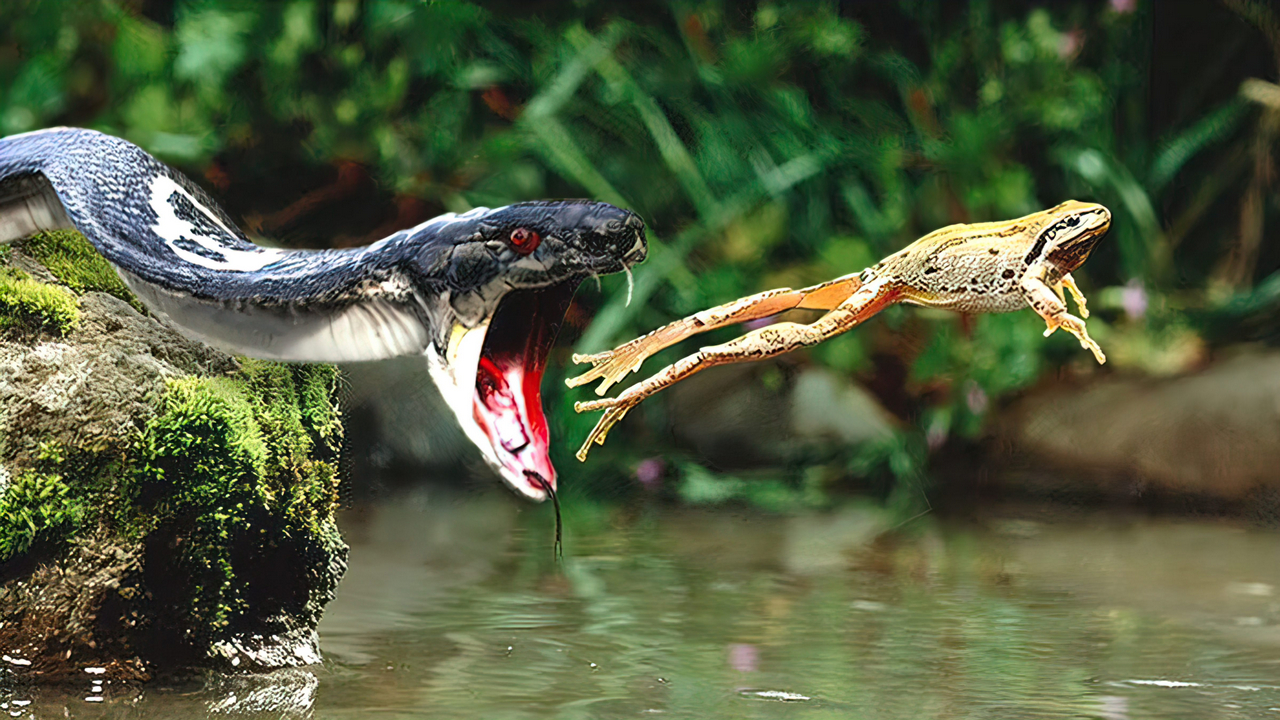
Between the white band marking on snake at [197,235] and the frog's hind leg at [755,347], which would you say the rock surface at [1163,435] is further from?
the frog's hind leg at [755,347]

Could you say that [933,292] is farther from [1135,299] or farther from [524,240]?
[1135,299]

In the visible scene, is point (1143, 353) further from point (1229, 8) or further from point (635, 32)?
point (635, 32)

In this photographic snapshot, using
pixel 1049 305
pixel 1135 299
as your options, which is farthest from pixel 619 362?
pixel 1135 299

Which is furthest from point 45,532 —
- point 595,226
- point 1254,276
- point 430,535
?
point 1254,276

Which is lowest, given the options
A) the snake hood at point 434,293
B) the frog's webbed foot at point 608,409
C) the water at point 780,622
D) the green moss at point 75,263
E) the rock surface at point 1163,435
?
the water at point 780,622

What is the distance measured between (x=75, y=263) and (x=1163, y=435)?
342 cm

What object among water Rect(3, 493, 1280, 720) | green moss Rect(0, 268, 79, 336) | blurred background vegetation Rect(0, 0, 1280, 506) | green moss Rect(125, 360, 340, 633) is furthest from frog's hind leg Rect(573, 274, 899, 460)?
blurred background vegetation Rect(0, 0, 1280, 506)

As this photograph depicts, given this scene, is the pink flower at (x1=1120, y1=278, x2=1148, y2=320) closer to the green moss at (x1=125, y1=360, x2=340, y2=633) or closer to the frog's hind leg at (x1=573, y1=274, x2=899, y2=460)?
the green moss at (x1=125, y1=360, x2=340, y2=633)

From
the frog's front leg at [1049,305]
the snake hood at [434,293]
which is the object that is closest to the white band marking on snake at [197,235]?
the snake hood at [434,293]

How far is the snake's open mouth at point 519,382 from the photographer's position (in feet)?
5.11

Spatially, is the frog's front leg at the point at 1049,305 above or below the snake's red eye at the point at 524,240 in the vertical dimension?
below

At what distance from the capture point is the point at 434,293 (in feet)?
5.59

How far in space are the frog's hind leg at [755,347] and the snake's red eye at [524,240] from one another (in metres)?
0.27

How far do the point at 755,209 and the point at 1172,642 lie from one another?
8.16 ft
